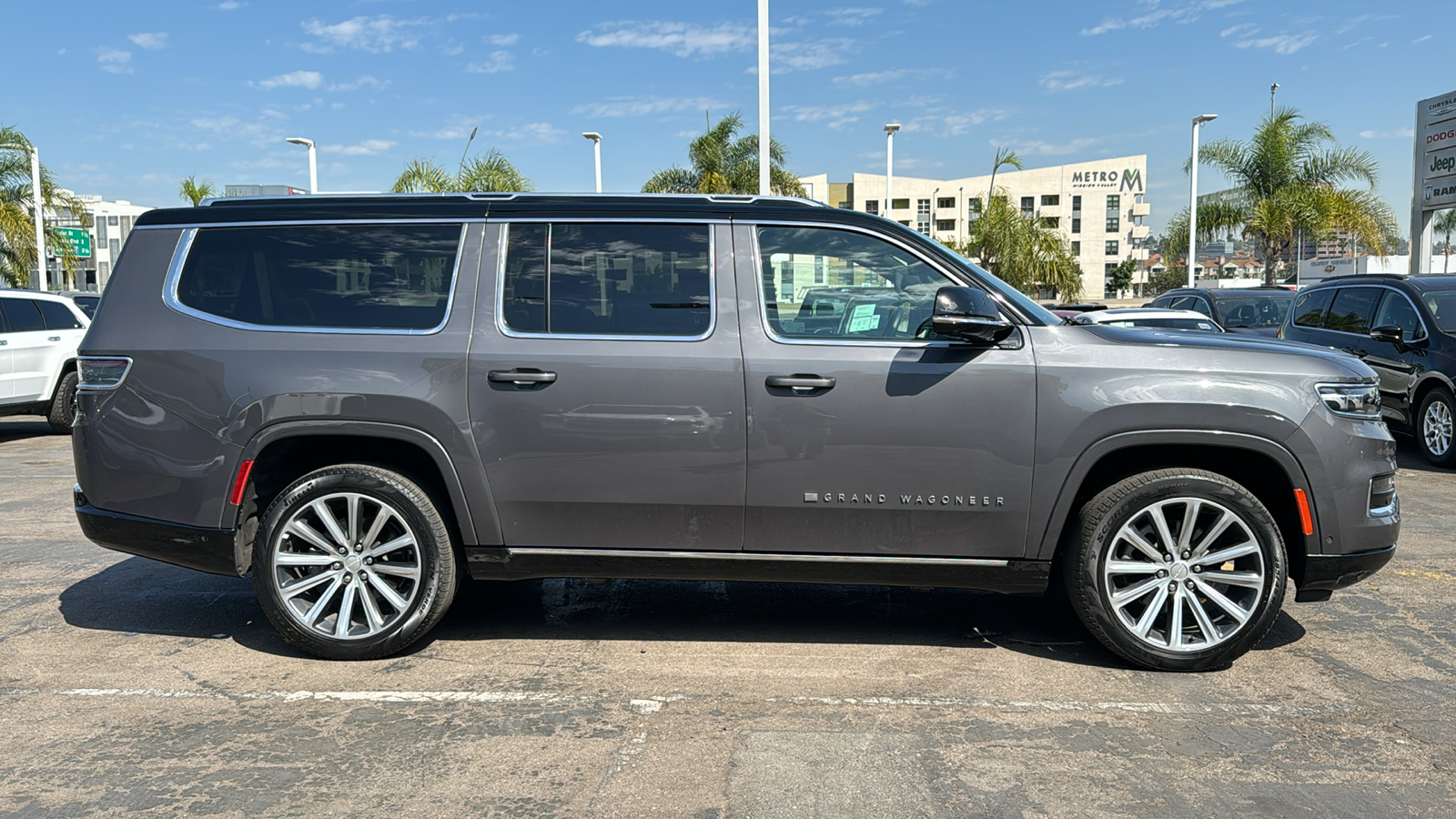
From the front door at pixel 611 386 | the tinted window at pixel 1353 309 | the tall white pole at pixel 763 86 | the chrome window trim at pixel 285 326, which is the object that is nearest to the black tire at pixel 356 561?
the front door at pixel 611 386

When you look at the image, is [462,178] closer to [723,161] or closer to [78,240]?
[723,161]

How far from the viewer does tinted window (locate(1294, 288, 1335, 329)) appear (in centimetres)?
1127

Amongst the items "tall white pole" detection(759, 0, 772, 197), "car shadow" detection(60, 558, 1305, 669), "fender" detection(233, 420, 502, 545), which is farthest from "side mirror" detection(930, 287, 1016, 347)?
"tall white pole" detection(759, 0, 772, 197)

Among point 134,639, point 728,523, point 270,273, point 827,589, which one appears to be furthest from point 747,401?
point 134,639

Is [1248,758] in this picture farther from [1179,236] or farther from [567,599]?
[1179,236]

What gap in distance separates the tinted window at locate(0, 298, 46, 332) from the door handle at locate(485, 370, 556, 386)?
34.1 ft

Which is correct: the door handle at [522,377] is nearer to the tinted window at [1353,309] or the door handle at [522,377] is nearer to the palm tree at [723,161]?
the tinted window at [1353,309]

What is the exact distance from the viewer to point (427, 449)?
425cm

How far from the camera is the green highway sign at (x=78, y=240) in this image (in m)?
34.1

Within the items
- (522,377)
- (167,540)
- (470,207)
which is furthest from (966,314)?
(167,540)

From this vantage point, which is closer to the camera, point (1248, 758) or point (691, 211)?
point (1248, 758)

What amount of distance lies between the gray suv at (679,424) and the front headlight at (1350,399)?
0.02m

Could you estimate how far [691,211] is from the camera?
172 inches

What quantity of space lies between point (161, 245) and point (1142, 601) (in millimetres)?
4427
